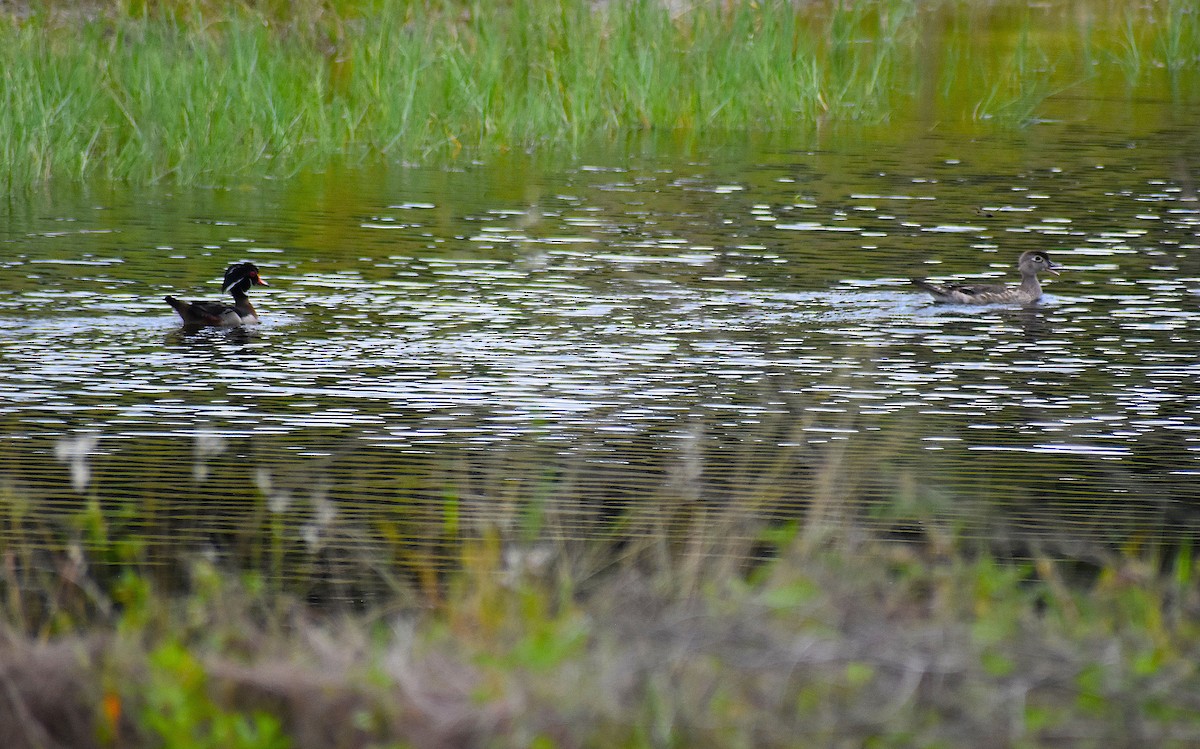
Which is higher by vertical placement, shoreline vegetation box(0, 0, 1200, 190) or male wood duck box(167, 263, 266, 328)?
shoreline vegetation box(0, 0, 1200, 190)

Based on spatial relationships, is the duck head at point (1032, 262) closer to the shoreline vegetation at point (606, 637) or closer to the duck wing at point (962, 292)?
the duck wing at point (962, 292)

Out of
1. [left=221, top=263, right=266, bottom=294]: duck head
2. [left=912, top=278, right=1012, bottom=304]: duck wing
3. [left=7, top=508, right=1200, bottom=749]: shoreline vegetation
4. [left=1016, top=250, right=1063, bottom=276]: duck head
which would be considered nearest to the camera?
[left=7, top=508, right=1200, bottom=749]: shoreline vegetation

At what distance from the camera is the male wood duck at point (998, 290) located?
14172mm

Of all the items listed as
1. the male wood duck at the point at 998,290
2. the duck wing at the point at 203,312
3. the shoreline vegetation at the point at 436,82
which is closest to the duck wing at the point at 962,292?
the male wood duck at the point at 998,290

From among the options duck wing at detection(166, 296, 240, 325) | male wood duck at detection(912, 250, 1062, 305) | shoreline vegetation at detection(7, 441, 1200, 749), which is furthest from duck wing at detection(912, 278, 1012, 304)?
shoreline vegetation at detection(7, 441, 1200, 749)

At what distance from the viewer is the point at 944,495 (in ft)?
28.8

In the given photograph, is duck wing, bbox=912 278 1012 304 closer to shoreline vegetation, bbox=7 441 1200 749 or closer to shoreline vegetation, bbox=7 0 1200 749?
shoreline vegetation, bbox=7 0 1200 749

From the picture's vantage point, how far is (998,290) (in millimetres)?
Answer: 14312

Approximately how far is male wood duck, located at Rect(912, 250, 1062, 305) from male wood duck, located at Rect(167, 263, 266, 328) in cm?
431

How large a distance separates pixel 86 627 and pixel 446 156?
14503 millimetres

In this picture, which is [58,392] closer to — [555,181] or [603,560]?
[603,560]

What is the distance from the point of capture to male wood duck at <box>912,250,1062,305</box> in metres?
14.2

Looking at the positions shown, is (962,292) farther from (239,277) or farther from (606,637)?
(606,637)

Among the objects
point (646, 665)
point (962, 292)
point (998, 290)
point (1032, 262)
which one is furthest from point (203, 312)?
point (646, 665)
